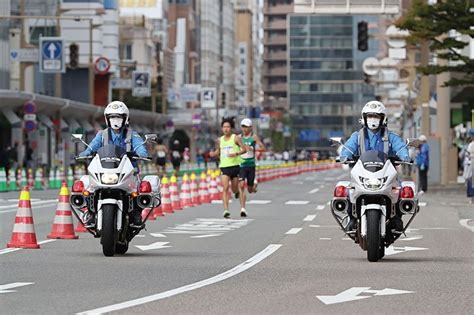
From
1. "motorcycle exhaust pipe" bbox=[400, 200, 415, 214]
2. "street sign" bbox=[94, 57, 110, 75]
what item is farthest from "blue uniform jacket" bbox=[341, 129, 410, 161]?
"street sign" bbox=[94, 57, 110, 75]

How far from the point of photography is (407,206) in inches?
659

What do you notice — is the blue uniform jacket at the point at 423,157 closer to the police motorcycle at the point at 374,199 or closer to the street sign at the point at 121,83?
the police motorcycle at the point at 374,199

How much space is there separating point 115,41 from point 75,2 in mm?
17313

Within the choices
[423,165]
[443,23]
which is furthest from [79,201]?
[423,165]

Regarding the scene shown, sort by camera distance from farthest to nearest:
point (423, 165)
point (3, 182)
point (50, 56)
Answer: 1. point (50, 56)
2. point (3, 182)
3. point (423, 165)

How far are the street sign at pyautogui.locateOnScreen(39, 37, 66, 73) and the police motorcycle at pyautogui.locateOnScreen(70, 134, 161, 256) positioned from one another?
5561cm

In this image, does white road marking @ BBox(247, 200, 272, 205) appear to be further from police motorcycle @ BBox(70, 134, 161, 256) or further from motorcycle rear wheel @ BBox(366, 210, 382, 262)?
motorcycle rear wheel @ BBox(366, 210, 382, 262)

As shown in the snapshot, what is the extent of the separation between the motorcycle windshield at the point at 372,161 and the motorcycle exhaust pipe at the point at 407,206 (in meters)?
0.54

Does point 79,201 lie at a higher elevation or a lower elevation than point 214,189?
higher

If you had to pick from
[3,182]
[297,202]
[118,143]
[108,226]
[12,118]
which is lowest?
[297,202]

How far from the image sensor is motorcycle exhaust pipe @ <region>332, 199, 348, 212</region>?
55.5 feet

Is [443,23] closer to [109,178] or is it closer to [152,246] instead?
[152,246]

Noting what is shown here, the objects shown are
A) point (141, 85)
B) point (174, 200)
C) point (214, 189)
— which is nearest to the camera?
point (174, 200)

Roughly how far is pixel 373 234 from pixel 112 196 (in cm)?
292
